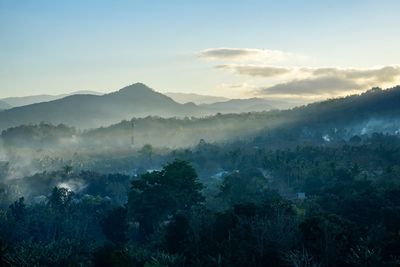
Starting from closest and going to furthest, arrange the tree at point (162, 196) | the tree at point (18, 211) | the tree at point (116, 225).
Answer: the tree at point (162, 196)
the tree at point (116, 225)
the tree at point (18, 211)

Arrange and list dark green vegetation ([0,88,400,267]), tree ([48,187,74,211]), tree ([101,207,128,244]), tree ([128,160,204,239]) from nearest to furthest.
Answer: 1. dark green vegetation ([0,88,400,267])
2. tree ([128,160,204,239])
3. tree ([101,207,128,244])
4. tree ([48,187,74,211])

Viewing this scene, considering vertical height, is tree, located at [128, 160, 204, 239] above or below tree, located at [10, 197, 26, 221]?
above

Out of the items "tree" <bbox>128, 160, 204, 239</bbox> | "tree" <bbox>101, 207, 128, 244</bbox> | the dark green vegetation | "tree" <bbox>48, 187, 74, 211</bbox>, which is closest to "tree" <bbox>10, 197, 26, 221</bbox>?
the dark green vegetation

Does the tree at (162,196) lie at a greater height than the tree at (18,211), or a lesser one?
greater

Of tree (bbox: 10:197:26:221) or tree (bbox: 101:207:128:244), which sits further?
tree (bbox: 10:197:26:221)

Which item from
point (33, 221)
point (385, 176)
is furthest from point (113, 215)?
point (385, 176)

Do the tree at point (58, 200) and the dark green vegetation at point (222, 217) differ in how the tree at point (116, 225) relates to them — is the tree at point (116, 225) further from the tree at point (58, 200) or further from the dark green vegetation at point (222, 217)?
the tree at point (58, 200)

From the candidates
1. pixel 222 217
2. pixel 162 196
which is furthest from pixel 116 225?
pixel 222 217

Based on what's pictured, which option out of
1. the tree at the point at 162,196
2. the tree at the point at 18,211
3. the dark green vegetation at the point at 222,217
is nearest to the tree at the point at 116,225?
the dark green vegetation at the point at 222,217

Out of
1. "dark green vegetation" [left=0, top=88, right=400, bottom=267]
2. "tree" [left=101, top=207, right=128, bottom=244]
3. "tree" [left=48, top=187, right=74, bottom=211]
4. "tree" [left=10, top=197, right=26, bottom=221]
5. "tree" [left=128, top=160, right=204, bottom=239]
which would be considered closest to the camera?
"dark green vegetation" [left=0, top=88, right=400, bottom=267]

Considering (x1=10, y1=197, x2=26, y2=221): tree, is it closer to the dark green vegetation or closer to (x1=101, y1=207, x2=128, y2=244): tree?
the dark green vegetation
